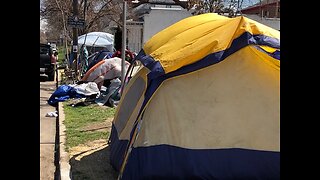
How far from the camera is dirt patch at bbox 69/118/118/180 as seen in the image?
6.24m

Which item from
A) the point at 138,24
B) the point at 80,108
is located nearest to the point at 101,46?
the point at 138,24

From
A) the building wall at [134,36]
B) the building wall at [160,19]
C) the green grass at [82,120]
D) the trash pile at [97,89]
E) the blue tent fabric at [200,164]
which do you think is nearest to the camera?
the blue tent fabric at [200,164]

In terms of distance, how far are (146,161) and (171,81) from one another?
37.4 inches

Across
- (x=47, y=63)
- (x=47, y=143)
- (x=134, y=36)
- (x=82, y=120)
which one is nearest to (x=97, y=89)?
(x=82, y=120)

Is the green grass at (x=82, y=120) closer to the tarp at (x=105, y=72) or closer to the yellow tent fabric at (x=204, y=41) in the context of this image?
the tarp at (x=105, y=72)

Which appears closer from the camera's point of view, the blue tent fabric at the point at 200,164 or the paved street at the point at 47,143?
the blue tent fabric at the point at 200,164

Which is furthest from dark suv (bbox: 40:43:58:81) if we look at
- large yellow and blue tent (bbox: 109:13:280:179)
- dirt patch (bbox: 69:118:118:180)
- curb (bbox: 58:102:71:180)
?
large yellow and blue tent (bbox: 109:13:280:179)

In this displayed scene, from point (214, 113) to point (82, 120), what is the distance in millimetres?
6113

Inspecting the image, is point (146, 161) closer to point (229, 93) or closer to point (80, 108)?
point (229, 93)

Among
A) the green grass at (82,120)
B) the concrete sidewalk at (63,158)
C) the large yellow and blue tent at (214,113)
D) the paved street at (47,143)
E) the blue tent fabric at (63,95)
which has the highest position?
the large yellow and blue tent at (214,113)

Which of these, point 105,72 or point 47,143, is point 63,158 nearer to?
point 47,143

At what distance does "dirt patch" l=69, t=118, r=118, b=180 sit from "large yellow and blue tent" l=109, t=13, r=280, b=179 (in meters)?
1.26

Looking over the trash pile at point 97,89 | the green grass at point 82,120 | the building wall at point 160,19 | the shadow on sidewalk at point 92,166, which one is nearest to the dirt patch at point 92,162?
the shadow on sidewalk at point 92,166

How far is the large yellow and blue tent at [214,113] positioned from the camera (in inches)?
199
